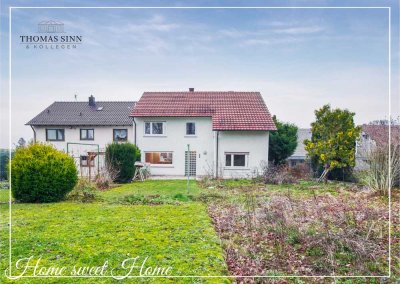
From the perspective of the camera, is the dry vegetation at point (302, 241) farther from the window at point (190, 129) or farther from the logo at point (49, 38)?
the window at point (190, 129)

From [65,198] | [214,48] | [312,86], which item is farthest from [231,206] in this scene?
[65,198]

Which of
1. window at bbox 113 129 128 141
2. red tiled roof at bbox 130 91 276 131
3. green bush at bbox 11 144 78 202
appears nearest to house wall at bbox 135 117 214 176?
red tiled roof at bbox 130 91 276 131

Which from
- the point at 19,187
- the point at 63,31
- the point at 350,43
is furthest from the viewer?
the point at 19,187

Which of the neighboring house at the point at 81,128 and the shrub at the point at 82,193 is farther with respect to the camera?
the neighboring house at the point at 81,128

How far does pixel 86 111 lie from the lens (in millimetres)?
22844

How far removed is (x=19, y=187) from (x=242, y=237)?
7260mm

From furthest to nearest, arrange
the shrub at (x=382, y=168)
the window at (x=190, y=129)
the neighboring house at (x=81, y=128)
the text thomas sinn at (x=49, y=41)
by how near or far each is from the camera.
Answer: the neighboring house at (x=81, y=128) → the window at (x=190, y=129) → the shrub at (x=382, y=168) → the text thomas sinn at (x=49, y=41)

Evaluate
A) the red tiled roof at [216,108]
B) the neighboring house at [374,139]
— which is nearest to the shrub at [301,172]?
the red tiled roof at [216,108]

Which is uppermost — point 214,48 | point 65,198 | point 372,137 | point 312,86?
point 214,48

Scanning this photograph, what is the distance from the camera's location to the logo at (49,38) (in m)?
4.41

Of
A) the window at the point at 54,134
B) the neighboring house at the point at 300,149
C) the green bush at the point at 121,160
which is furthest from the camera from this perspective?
the window at the point at 54,134

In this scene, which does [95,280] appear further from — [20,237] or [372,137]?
[372,137]

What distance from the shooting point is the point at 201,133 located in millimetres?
19844

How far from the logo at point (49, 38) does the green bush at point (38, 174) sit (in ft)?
18.0
